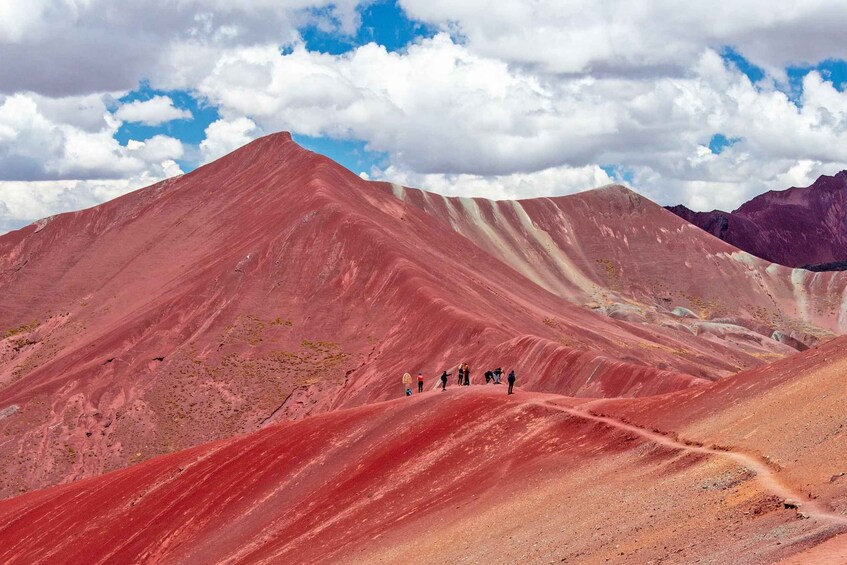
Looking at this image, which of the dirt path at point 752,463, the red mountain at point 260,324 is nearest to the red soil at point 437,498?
the dirt path at point 752,463

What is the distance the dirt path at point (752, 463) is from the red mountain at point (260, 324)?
16.7 meters

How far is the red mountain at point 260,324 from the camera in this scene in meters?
71.1

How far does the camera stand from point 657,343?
112250 millimetres

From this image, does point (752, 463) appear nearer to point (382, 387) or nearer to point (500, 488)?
point (500, 488)

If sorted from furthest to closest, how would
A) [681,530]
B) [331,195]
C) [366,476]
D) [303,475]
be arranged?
→ [331,195] → [303,475] → [366,476] → [681,530]

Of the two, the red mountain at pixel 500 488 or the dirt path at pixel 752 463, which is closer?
the dirt path at pixel 752 463

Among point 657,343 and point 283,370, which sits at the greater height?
point 283,370

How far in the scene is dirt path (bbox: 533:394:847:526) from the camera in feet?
61.2

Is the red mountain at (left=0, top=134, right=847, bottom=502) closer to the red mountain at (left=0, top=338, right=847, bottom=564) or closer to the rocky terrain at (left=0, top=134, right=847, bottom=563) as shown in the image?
the rocky terrain at (left=0, top=134, right=847, bottom=563)

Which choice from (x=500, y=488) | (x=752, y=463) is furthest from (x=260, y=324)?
(x=752, y=463)

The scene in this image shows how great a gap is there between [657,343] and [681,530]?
93740 mm

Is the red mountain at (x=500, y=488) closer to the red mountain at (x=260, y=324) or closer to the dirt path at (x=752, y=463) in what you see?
the dirt path at (x=752, y=463)

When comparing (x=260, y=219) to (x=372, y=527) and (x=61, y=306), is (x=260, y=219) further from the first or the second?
(x=372, y=527)

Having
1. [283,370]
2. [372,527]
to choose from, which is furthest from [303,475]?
[283,370]
